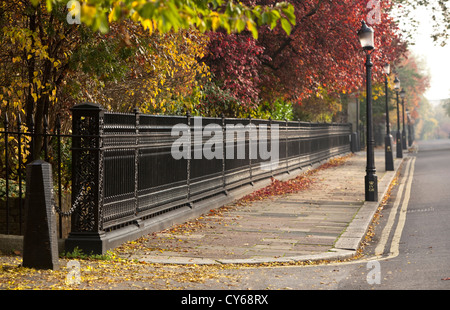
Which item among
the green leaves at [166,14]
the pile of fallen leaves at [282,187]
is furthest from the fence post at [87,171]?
the pile of fallen leaves at [282,187]

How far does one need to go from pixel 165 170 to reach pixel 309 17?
47.9 feet

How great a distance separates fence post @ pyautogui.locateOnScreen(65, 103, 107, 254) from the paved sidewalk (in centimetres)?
70

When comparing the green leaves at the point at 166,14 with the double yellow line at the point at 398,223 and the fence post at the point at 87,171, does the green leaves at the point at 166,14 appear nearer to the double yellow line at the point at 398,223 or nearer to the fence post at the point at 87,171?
the fence post at the point at 87,171

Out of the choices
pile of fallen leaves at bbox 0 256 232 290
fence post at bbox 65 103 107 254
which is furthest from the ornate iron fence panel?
pile of fallen leaves at bbox 0 256 232 290

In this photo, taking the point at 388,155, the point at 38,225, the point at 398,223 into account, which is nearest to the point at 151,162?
the point at 38,225

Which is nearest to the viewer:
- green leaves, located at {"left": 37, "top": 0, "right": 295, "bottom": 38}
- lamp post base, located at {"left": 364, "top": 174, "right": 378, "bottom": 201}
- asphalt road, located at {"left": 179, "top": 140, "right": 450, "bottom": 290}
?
green leaves, located at {"left": 37, "top": 0, "right": 295, "bottom": 38}

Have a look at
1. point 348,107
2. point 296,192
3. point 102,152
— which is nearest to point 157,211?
point 102,152

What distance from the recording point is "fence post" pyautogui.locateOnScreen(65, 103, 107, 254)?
8.70 m

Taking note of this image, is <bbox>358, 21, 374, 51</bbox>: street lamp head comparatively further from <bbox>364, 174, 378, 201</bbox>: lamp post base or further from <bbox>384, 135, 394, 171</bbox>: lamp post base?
<bbox>384, 135, 394, 171</bbox>: lamp post base

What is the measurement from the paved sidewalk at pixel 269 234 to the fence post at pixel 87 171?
696mm

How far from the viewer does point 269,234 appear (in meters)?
10.8

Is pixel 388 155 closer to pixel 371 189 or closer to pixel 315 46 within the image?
pixel 315 46

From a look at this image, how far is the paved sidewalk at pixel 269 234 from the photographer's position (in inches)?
352
